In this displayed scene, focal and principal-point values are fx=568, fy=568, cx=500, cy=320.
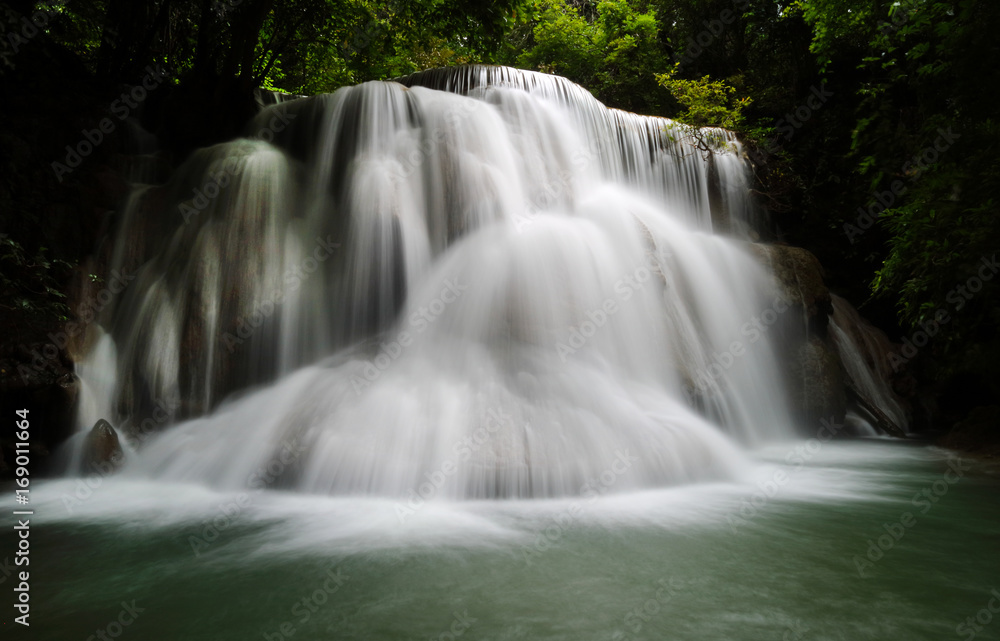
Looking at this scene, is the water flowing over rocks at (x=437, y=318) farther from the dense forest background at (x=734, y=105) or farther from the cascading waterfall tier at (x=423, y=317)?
the dense forest background at (x=734, y=105)

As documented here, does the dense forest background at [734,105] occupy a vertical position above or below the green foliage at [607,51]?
below

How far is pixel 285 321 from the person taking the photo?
7332 mm

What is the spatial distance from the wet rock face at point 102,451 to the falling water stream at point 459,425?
16 centimetres

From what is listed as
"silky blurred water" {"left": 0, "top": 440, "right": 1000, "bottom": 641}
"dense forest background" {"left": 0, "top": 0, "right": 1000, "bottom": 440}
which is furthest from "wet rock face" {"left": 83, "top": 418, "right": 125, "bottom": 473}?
"dense forest background" {"left": 0, "top": 0, "right": 1000, "bottom": 440}

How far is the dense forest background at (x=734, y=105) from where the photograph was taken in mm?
6305

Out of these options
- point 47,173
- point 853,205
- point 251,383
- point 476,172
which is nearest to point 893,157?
point 853,205

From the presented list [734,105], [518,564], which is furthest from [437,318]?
[734,105]

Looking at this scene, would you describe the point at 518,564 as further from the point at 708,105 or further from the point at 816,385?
the point at 708,105

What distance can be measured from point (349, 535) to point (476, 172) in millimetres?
5780

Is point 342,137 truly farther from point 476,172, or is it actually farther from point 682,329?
point 682,329

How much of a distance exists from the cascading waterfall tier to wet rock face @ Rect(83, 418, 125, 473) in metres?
0.16

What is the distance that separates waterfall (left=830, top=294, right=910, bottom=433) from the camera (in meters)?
9.60

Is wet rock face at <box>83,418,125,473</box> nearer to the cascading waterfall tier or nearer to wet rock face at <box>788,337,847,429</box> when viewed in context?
the cascading waterfall tier

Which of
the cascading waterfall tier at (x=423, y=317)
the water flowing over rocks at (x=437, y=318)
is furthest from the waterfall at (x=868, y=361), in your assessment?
the cascading waterfall tier at (x=423, y=317)
